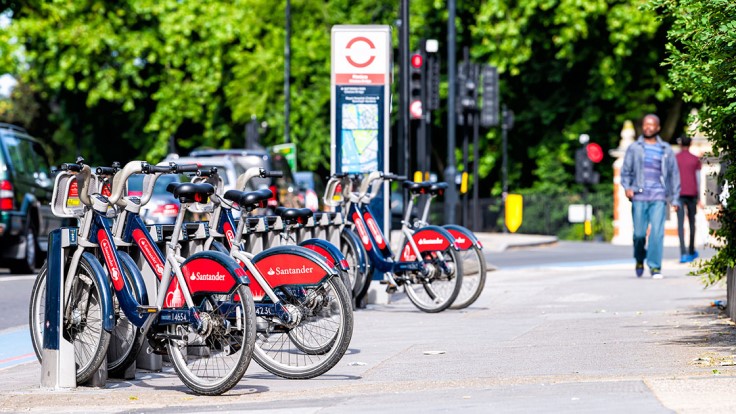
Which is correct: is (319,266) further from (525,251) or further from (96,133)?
(96,133)

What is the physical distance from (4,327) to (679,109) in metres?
31.9

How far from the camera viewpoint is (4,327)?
13.2 m

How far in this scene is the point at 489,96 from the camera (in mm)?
39969

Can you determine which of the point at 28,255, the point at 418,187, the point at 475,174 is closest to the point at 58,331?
the point at 418,187

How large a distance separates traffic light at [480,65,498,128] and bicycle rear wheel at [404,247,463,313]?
85.0 ft

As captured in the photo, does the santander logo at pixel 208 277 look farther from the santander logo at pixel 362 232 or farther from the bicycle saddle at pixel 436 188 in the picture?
the bicycle saddle at pixel 436 188

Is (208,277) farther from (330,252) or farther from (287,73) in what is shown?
(287,73)

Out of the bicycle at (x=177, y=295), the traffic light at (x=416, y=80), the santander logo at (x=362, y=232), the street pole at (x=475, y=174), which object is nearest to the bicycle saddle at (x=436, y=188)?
the santander logo at (x=362, y=232)

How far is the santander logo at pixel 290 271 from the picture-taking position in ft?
29.7

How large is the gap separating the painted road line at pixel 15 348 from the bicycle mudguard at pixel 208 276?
215cm

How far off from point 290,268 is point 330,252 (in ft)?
4.41

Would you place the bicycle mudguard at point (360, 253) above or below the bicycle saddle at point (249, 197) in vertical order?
below

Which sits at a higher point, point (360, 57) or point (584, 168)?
point (360, 57)

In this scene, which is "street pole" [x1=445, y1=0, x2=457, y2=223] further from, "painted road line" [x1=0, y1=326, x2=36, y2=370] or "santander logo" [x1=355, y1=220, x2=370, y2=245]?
"painted road line" [x1=0, y1=326, x2=36, y2=370]
